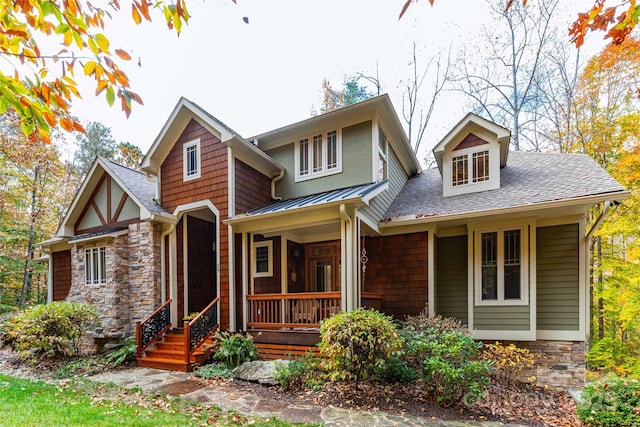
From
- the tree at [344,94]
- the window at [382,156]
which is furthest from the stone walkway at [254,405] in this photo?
the tree at [344,94]

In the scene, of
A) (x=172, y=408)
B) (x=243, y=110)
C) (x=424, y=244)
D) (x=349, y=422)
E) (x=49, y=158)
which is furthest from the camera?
(x=243, y=110)

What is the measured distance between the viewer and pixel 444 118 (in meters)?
18.6

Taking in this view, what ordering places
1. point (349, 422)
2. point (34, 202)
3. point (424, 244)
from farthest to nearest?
point (34, 202) < point (424, 244) < point (349, 422)

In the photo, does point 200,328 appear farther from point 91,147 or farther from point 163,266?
point 91,147

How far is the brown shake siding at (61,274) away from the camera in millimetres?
12961

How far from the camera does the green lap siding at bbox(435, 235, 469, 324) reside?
8469 mm

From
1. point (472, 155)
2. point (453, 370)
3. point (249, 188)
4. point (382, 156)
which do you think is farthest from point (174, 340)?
point (472, 155)

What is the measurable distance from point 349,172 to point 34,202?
691 inches

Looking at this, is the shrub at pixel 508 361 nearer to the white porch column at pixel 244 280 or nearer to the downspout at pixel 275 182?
the white porch column at pixel 244 280

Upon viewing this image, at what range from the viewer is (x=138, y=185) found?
36.5 feet

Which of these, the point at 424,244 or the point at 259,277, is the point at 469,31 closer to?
the point at 424,244

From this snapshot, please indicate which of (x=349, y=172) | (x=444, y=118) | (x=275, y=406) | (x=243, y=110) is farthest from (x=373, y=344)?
(x=243, y=110)

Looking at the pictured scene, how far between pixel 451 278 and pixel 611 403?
4033 millimetres

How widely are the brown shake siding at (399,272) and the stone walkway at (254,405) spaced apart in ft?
11.9
